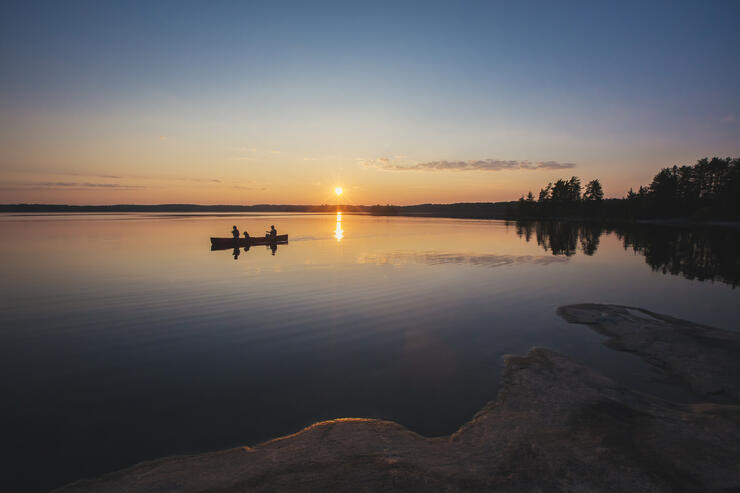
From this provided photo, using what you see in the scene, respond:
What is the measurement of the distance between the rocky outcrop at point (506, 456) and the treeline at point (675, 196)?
138031 mm

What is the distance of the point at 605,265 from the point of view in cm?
3816

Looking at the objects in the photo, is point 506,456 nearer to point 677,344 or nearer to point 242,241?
point 677,344

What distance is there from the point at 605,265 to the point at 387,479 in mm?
41145

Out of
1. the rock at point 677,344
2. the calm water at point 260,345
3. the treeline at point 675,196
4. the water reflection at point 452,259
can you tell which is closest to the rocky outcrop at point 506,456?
the calm water at point 260,345

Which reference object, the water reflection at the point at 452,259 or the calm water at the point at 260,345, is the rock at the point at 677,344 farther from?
the water reflection at the point at 452,259

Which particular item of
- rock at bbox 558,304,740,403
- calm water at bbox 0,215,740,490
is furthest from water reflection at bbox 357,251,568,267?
rock at bbox 558,304,740,403

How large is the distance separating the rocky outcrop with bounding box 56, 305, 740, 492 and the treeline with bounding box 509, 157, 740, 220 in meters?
138

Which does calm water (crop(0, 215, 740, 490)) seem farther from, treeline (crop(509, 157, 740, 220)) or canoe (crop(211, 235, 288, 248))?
treeline (crop(509, 157, 740, 220))

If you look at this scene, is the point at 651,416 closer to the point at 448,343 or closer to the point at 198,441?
the point at 448,343

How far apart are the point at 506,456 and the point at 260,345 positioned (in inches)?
437

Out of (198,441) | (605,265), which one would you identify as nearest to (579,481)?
(198,441)

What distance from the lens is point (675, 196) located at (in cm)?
13150

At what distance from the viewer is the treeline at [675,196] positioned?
10841cm

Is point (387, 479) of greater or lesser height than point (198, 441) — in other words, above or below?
above
